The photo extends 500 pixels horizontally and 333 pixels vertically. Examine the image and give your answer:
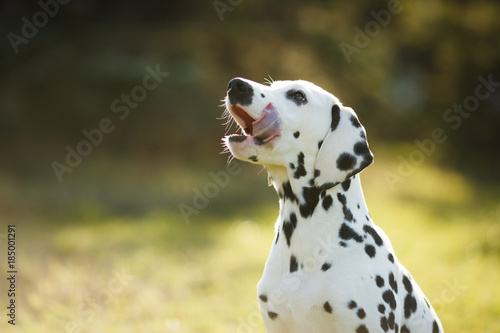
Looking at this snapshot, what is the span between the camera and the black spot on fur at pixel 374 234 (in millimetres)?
3936

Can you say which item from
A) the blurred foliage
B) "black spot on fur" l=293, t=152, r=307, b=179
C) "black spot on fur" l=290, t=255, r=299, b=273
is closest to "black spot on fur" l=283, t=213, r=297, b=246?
"black spot on fur" l=290, t=255, r=299, b=273

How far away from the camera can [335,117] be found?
3982mm

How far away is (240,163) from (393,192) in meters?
3.59

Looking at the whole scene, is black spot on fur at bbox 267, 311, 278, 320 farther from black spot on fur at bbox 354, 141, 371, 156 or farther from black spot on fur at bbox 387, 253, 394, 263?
black spot on fur at bbox 354, 141, 371, 156

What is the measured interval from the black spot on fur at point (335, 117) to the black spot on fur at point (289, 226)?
0.60 meters

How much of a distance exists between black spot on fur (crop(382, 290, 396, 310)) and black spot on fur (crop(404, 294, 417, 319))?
8.4 inches

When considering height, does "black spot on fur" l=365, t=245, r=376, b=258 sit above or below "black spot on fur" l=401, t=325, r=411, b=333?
above

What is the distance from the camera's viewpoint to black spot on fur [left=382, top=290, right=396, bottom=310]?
148 inches

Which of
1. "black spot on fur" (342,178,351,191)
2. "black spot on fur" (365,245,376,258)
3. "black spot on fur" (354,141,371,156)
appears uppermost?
"black spot on fur" (354,141,371,156)

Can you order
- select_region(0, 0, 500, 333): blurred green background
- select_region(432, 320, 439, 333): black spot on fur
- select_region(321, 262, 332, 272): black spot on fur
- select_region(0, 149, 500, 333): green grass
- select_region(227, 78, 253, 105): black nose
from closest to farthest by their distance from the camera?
1. select_region(321, 262, 332, 272): black spot on fur
2. select_region(227, 78, 253, 105): black nose
3. select_region(432, 320, 439, 333): black spot on fur
4. select_region(0, 149, 500, 333): green grass
5. select_region(0, 0, 500, 333): blurred green background

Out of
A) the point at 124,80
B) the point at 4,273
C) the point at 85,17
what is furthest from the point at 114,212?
the point at 85,17

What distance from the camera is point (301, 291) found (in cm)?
371

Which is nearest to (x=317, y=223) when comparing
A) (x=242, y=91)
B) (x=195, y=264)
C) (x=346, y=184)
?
(x=346, y=184)

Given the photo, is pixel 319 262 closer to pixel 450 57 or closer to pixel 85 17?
pixel 85 17
